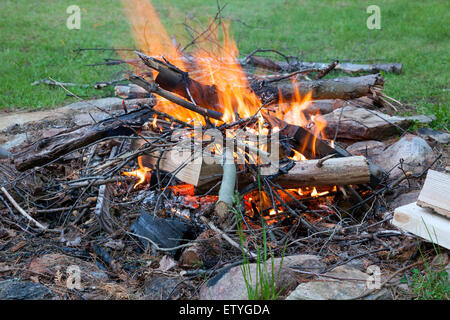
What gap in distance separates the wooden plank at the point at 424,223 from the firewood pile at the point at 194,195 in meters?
0.13

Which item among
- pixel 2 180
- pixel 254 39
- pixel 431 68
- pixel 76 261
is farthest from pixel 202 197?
pixel 254 39

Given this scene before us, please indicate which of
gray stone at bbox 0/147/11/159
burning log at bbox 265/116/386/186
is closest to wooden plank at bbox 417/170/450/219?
burning log at bbox 265/116/386/186

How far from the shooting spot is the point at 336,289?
94.5 inches

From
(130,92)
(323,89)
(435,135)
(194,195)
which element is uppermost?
(323,89)

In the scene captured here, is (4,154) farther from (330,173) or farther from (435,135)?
(435,135)

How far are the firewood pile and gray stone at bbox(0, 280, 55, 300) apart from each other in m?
0.09

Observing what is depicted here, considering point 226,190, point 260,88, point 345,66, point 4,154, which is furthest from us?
point 345,66

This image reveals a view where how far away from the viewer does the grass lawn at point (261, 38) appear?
275 inches

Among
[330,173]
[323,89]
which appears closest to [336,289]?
[330,173]

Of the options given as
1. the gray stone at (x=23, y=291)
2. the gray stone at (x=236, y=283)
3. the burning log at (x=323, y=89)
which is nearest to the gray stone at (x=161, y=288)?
the gray stone at (x=236, y=283)

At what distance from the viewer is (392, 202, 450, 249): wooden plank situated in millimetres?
2645

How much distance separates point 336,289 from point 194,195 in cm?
154

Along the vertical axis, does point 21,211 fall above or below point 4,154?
Result: below

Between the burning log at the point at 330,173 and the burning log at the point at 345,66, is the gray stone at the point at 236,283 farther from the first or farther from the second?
the burning log at the point at 345,66
